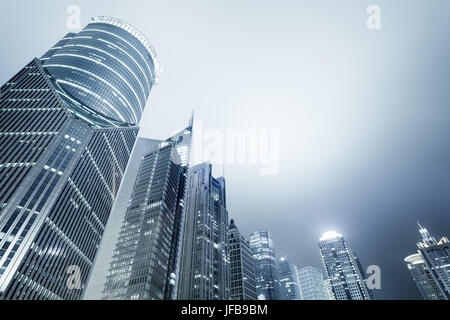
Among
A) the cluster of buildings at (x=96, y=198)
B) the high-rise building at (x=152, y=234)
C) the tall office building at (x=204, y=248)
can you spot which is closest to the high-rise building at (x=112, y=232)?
the cluster of buildings at (x=96, y=198)

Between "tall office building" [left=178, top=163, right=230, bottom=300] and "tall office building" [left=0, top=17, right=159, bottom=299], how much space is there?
161 feet

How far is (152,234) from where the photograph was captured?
136 meters

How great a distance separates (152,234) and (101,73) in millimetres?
95870

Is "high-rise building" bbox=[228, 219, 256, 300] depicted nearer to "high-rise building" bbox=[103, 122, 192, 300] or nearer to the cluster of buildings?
the cluster of buildings

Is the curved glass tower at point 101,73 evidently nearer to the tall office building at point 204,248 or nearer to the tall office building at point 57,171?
the tall office building at point 57,171

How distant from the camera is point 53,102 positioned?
125688 millimetres

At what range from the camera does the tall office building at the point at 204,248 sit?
147375 mm

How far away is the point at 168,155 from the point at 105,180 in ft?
144

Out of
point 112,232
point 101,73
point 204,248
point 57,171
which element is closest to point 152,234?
point 112,232

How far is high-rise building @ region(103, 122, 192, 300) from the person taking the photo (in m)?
124

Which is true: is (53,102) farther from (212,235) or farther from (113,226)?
(212,235)

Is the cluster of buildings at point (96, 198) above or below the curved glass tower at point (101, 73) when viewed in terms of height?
below

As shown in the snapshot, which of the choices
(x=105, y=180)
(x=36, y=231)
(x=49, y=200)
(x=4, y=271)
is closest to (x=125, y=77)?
(x=105, y=180)

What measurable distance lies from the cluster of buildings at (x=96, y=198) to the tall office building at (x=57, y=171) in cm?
42
